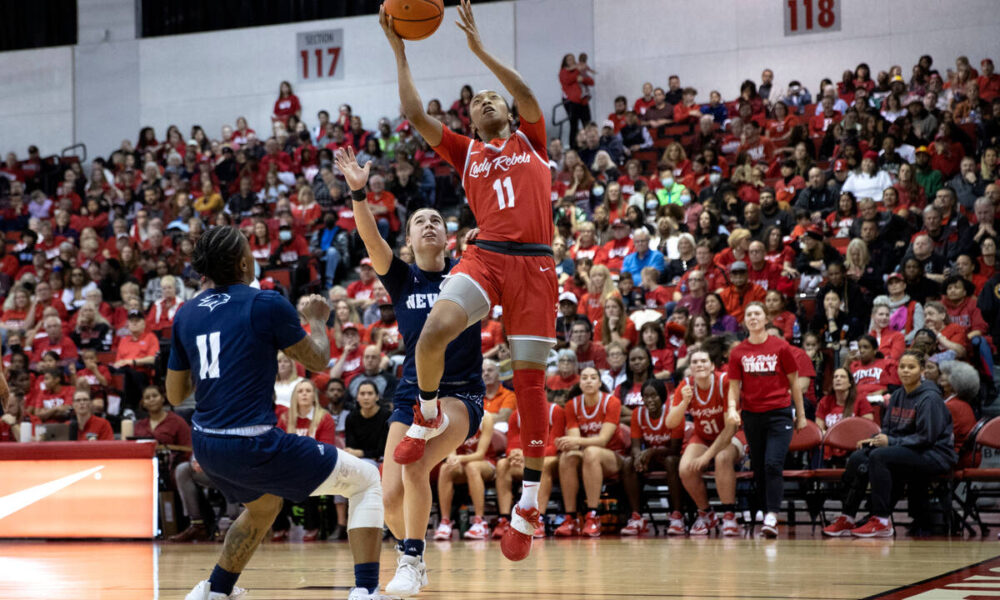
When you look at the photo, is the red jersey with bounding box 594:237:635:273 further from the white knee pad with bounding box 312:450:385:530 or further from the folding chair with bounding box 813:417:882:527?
the white knee pad with bounding box 312:450:385:530

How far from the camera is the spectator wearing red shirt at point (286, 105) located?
2267 cm

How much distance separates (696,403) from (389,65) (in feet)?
47.5

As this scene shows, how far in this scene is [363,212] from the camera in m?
5.61

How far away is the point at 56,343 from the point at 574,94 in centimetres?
965

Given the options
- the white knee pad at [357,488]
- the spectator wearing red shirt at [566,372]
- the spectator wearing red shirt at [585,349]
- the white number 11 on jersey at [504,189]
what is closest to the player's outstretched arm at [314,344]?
the white knee pad at [357,488]

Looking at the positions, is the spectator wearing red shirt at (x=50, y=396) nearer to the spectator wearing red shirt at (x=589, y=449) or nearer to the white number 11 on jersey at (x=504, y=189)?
the spectator wearing red shirt at (x=589, y=449)

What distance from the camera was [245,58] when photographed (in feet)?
78.0

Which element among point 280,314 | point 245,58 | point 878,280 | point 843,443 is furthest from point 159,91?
point 280,314

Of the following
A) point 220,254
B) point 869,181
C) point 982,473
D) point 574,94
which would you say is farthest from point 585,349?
point 574,94

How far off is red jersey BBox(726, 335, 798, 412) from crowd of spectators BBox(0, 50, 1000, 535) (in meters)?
0.65

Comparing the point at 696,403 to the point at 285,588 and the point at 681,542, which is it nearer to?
the point at 681,542

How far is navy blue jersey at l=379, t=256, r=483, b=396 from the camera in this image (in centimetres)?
577

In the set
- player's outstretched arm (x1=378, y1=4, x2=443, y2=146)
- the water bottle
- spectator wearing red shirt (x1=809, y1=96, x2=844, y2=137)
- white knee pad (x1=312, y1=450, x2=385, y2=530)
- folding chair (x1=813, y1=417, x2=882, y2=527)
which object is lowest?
the water bottle

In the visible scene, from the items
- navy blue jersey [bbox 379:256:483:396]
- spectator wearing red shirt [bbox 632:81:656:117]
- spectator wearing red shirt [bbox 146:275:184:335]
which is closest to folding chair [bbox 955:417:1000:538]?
navy blue jersey [bbox 379:256:483:396]
